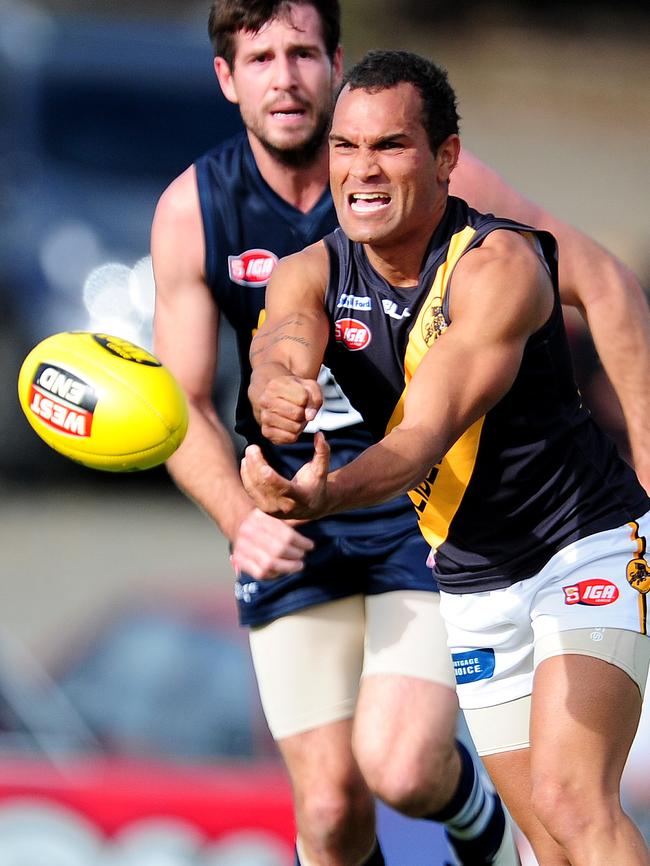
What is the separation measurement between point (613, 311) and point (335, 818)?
165 cm

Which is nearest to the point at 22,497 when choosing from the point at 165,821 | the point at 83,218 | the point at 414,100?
the point at 83,218

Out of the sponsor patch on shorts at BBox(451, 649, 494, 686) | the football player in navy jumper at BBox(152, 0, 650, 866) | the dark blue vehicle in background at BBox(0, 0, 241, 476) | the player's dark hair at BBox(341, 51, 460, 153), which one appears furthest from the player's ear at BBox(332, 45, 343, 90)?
the dark blue vehicle in background at BBox(0, 0, 241, 476)

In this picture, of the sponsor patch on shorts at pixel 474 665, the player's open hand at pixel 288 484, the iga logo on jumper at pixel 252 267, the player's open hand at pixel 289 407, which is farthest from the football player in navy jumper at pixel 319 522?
the player's open hand at pixel 288 484

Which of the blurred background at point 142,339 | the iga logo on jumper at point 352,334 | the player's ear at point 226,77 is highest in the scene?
the player's ear at point 226,77

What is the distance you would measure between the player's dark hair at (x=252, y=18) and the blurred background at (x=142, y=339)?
1.34 meters

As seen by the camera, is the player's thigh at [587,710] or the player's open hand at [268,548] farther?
the player's open hand at [268,548]

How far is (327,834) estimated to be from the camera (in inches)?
180

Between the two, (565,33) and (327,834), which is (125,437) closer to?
(327,834)

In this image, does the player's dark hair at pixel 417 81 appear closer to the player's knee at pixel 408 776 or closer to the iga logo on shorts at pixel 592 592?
the iga logo on shorts at pixel 592 592

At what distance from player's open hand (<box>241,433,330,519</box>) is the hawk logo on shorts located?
956mm

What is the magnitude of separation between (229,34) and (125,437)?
1.53 m

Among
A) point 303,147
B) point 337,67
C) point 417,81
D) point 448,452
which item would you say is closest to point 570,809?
point 448,452

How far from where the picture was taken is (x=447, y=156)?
3934mm

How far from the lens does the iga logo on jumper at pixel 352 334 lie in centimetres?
388
